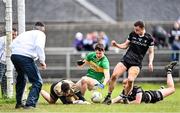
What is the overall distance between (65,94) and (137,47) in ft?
7.23

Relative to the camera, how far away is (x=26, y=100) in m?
21.2

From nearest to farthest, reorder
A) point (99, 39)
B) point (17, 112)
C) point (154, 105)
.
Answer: point (17, 112)
point (154, 105)
point (99, 39)

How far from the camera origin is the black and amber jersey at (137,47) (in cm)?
2339

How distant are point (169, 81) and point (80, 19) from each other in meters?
18.7

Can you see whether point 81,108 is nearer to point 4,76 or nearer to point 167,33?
point 4,76

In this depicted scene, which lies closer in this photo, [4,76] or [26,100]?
[26,100]

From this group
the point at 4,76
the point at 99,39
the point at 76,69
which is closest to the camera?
the point at 4,76

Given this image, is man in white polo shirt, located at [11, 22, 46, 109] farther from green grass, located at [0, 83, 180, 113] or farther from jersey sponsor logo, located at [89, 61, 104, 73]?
jersey sponsor logo, located at [89, 61, 104, 73]

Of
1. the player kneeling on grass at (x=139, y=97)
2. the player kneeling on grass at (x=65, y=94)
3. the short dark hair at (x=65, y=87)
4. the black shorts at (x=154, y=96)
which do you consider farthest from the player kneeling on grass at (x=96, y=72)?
the black shorts at (x=154, y=96)

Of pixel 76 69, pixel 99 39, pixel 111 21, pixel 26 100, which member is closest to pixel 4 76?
pixel 26 100

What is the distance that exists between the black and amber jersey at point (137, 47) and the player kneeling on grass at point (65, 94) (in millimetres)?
1522

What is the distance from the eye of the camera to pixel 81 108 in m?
21.2

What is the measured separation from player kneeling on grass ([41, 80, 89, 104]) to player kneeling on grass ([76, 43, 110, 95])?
1.29 ft

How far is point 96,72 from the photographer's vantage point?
2388cm
